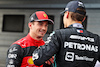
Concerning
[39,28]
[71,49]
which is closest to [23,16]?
[39,28]

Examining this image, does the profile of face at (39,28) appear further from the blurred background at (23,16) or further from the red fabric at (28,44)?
the blurred background at (23,16)

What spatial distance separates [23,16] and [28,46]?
8618mm

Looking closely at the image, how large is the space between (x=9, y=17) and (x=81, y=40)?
10.0 meters

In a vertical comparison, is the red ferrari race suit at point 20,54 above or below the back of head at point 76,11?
below

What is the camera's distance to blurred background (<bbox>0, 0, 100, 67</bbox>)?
368 inches

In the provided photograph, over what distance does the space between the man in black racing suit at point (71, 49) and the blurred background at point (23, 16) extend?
7.78 meters

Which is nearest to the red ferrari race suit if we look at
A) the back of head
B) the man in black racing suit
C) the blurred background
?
the man in black racing suit

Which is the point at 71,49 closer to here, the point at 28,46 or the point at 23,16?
the point at 28,46

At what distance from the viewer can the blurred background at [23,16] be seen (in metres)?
9.36

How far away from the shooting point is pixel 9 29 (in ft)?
35.8

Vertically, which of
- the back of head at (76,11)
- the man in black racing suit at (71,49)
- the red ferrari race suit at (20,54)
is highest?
the back of head at (76,11)

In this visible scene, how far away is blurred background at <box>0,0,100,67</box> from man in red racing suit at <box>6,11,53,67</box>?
730 centimetres

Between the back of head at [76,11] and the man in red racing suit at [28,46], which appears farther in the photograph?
the man in red racing suit at [28,46]

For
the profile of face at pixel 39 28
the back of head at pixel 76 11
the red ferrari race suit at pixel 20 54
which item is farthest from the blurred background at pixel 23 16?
the back of head at pixel 76 11
